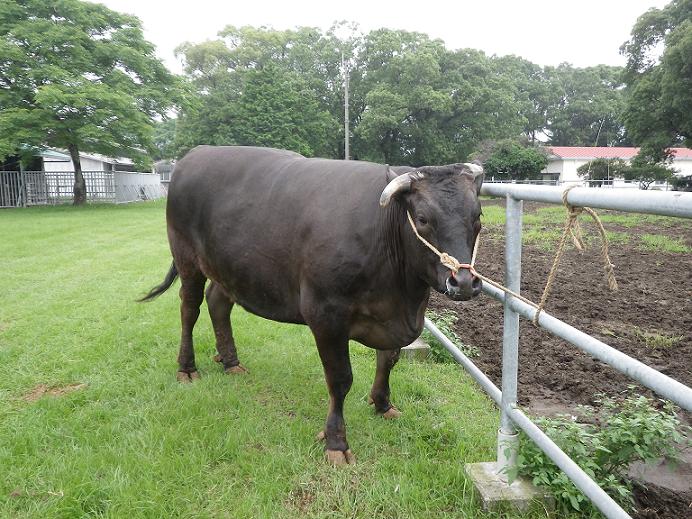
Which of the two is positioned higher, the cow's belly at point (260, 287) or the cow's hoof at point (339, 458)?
the cow's belly at point (260, 287)

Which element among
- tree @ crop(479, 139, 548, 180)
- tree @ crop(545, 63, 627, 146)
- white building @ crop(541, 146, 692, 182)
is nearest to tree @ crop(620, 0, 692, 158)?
tree @ crop(479, 139, 548, 180)

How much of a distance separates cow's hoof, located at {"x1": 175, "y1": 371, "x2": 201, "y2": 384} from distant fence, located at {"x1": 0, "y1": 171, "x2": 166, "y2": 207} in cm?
2455

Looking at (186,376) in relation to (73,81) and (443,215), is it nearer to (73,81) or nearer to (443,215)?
(443,215)

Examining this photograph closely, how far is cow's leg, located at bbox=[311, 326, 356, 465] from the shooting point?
3.01 m

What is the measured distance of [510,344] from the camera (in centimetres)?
250

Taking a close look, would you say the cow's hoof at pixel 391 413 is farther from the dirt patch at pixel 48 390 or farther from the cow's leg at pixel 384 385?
the dirt patch at pixel 48 390

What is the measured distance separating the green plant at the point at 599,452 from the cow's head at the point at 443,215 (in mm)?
891

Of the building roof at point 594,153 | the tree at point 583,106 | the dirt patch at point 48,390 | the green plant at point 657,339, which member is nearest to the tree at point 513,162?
the building roof at point 594,153

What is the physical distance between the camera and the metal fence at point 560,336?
148cm

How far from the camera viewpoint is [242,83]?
41969 mm

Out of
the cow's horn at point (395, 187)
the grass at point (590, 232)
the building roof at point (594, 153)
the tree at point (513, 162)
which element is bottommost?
the grass at point (590, 232)

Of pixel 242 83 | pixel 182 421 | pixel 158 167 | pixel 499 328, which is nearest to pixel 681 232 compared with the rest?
pixel 499 328

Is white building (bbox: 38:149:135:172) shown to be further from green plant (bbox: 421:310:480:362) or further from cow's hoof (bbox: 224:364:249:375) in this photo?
green plant (bbox: 421:310:480:362)

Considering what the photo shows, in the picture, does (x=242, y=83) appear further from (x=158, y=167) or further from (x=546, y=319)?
(x=546, y=319)
